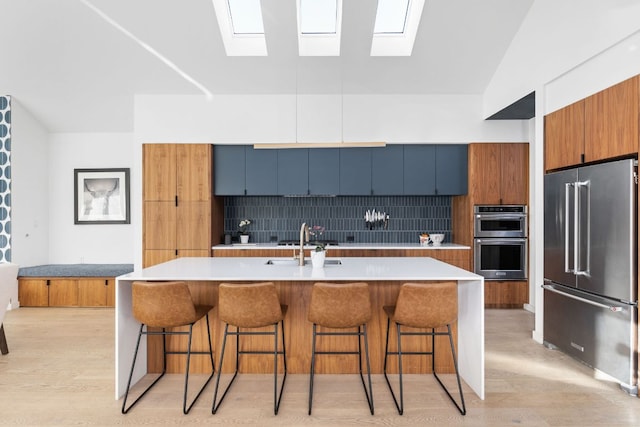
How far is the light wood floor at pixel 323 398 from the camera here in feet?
7.85

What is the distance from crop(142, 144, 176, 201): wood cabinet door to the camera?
5.03m

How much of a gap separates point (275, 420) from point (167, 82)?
165 inches

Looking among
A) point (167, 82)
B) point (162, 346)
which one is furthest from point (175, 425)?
point (167, 82)

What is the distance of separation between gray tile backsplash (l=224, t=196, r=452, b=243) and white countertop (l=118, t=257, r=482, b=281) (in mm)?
2270

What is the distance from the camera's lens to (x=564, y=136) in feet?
11.5

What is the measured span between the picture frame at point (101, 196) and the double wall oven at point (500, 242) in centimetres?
518

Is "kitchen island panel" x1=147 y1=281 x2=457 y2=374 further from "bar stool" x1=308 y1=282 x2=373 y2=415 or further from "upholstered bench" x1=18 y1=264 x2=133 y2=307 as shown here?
"upholstered bench" x1=18 y1=264 x2=133 y2=307

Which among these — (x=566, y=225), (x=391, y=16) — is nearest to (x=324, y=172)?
(x=391, y=16)

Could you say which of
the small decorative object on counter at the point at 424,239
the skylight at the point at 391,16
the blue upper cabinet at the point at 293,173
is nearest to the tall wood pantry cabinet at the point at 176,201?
the blue upper cabinet at the point at 293,173

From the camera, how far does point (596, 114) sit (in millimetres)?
3096

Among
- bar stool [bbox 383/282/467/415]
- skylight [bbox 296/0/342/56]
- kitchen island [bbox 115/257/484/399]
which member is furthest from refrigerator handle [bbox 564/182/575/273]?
skylight [bbox 296/0/342/56]

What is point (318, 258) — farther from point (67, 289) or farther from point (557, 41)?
point (67, 289)

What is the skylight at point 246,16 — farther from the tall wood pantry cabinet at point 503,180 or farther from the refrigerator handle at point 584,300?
the refrigerator handle at point 584,300

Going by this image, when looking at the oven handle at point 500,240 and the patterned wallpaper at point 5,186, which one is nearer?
the oven handle at point 500,240
